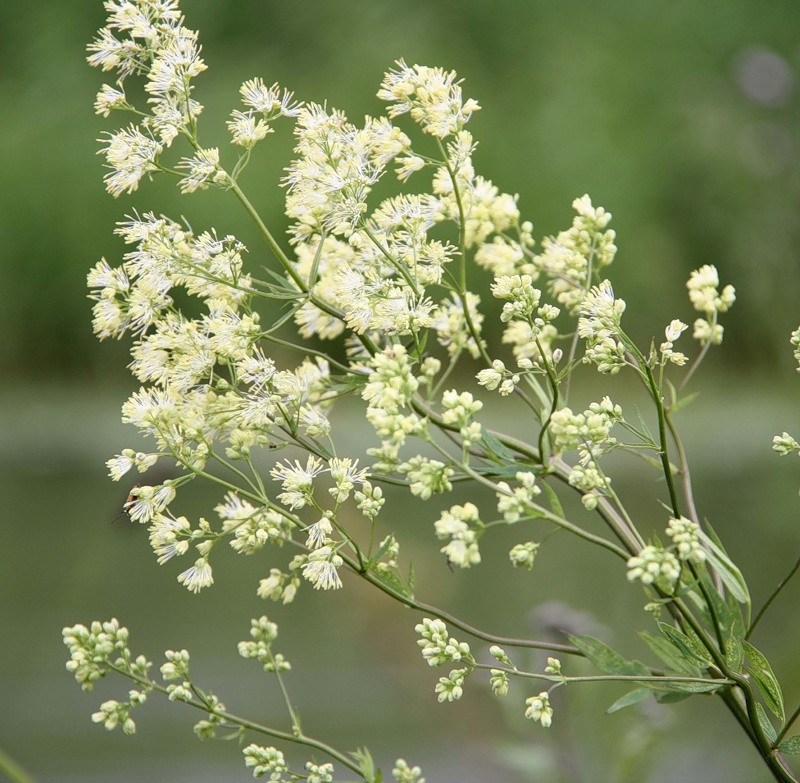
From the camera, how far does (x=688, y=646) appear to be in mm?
537

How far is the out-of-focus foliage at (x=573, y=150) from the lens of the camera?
307 cm

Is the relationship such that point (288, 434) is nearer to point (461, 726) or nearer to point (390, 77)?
point (390, 77)

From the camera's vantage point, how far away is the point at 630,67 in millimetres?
4055

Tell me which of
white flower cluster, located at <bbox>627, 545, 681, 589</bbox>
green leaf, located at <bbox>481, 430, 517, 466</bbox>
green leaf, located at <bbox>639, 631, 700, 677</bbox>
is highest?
green leaf, located at <bbox>481, 430, 517, 466</bbox>

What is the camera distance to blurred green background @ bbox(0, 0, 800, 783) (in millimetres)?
1788

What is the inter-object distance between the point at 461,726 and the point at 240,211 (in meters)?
2.17

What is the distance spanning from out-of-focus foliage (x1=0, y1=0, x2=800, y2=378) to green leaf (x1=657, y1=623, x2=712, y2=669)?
6.85 feet

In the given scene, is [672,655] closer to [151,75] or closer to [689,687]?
[689,687]

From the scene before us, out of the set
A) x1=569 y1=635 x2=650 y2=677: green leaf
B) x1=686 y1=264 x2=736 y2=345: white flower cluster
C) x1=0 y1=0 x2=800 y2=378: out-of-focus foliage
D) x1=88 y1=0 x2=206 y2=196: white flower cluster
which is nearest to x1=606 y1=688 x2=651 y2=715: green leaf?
x1=569 y1=635 x2=650 y2=677: green leaf

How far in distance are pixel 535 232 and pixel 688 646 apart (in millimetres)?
2666

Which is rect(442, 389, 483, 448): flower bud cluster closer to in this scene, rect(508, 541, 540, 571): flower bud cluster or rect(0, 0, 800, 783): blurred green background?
rect(508, 541, 540, 571): flower bud cluster

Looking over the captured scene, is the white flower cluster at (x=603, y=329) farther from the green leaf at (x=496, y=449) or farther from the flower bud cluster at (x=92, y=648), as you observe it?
the flower bud cluster at (x=92, y=648)

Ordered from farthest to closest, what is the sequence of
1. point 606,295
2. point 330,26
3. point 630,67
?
point 330,26, point 630,67, point 606,295

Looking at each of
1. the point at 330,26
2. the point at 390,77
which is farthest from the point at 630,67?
the point at 390,77
